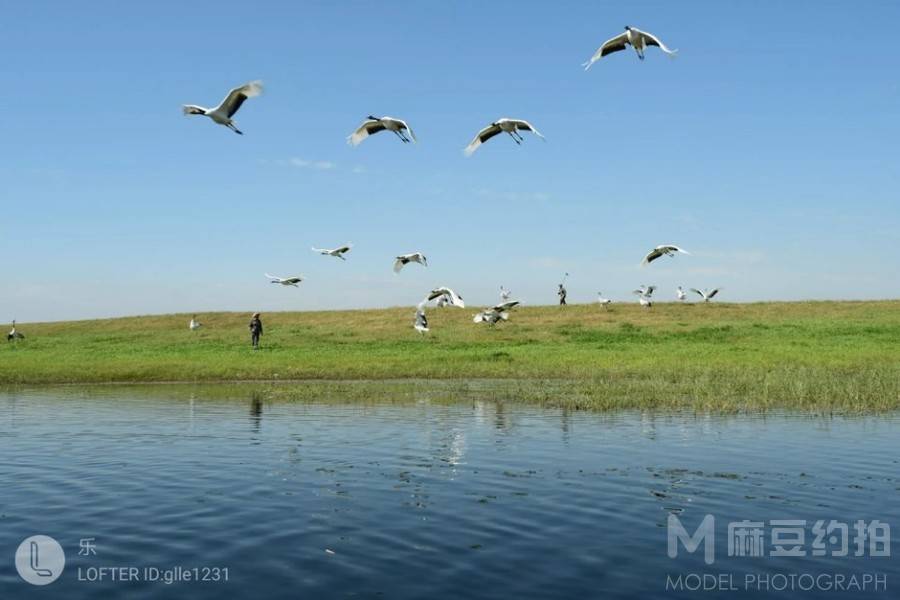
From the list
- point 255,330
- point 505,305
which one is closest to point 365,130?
point 505,305

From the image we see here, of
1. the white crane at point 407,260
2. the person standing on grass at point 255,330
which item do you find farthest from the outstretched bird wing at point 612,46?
the person standing on grass at point 255,330

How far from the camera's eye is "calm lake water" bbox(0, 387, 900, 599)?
11.5 metres

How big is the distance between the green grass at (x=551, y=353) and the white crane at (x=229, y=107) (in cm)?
1411

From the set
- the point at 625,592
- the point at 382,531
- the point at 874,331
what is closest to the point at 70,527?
the point at 382,531

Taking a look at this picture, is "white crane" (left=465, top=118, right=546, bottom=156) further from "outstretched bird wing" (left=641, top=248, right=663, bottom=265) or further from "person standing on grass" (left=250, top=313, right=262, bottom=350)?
"person standing on grass" (left=250, top=313, right=262, bottom=350)

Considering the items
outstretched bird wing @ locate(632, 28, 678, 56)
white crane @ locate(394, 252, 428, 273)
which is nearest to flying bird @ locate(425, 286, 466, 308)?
white crane @ locate(394, 252, 428, 273)

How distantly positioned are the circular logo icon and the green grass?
18439 millimetres

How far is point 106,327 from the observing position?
6881 centimetres

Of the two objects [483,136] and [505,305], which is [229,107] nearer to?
[483,136]

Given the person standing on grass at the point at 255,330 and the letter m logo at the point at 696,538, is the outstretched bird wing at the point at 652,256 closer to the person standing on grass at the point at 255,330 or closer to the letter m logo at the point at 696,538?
Result: the letter m logo at the point at 696,538

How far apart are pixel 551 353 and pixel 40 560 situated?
112 ft

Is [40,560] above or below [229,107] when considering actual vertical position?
below

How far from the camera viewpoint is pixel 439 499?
52.2 feet

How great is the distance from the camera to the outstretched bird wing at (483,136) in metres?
23.8
